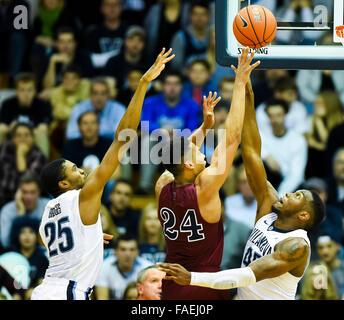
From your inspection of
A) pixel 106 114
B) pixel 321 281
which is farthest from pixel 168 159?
pixel 106 114

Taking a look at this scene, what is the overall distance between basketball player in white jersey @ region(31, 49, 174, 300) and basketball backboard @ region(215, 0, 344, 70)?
63 cm

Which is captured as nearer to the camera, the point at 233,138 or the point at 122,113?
the point at 233,138

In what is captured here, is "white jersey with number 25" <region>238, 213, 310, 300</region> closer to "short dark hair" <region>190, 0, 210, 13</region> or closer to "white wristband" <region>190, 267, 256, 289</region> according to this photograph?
"white wristband" <region>190, 267, 256, 289</region>

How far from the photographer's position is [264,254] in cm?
670

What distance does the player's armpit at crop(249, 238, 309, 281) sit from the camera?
21.1ft

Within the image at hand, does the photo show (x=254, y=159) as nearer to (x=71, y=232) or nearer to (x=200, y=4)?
(x=71, y=232)

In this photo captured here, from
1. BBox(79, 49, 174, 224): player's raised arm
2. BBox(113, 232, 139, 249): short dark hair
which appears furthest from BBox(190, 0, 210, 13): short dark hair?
BBox(79, 49, 174, 224): player's raised arm

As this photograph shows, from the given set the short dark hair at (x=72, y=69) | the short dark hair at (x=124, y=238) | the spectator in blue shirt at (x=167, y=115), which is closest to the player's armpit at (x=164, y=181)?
the short dark hair at (x=124, y=238)

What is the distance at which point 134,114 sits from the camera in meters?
6.55

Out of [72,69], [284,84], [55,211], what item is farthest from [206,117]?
[72,69]

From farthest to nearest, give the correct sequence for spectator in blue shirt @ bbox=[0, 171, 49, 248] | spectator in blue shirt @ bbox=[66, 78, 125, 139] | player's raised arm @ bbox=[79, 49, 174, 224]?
spectator in blue shirt @ bbox=[66, 78, 125, 139] → spectator in blue shirt @ bbox=[0, 171, 49, 248] → player's raised arm @ bbox=[79, 49, 174, 224]

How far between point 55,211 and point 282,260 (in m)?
1.84

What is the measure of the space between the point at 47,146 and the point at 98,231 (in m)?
3.95

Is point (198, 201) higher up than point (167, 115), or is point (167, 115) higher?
point (167, 115)
